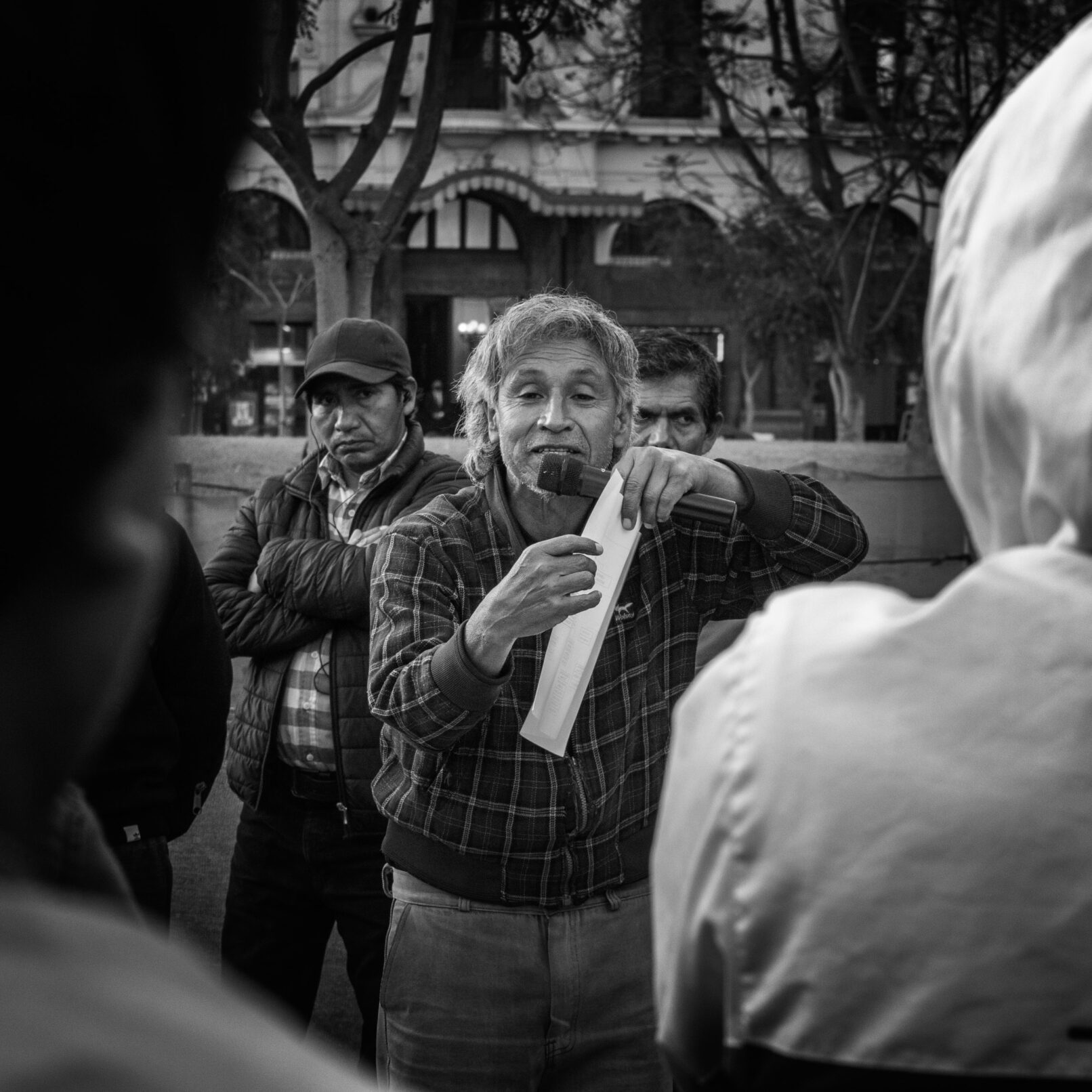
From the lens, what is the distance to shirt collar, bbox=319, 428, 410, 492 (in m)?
3.99

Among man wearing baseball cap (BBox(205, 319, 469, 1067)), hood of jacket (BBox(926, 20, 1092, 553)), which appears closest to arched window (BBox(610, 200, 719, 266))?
man wearing baseball cap (BBox(205, 319, 469, 1067))

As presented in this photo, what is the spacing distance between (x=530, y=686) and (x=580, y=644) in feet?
0.65

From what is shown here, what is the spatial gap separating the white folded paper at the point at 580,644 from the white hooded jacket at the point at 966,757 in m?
1.46

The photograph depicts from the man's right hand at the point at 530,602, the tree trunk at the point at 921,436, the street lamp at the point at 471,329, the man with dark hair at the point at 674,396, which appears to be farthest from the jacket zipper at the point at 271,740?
the street lamp at the point at 471,329

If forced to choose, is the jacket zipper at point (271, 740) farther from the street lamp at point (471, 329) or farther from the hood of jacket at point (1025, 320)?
the street lamp at point (471, 329)

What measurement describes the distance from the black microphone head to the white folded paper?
89 millimetres

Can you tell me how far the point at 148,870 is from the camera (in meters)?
3.03

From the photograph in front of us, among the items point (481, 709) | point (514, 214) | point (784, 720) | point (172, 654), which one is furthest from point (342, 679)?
point (514, 214)

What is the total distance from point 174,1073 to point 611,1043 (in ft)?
7.28

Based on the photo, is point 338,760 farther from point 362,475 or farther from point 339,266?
point 339,266

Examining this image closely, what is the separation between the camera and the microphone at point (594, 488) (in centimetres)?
255

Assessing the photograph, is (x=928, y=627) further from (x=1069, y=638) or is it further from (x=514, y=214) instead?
(x=514, y=214)

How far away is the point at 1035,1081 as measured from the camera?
2.63ft

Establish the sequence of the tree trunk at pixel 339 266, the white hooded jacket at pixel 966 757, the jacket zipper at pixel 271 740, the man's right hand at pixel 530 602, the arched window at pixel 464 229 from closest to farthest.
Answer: the white hooded jacket at pixel 966 757
the man's right hand at pixel 530 602
the jacket zipper at pixel 271 740
the tree trunk at pixel 339 266
the arched window at pixel 464 229
